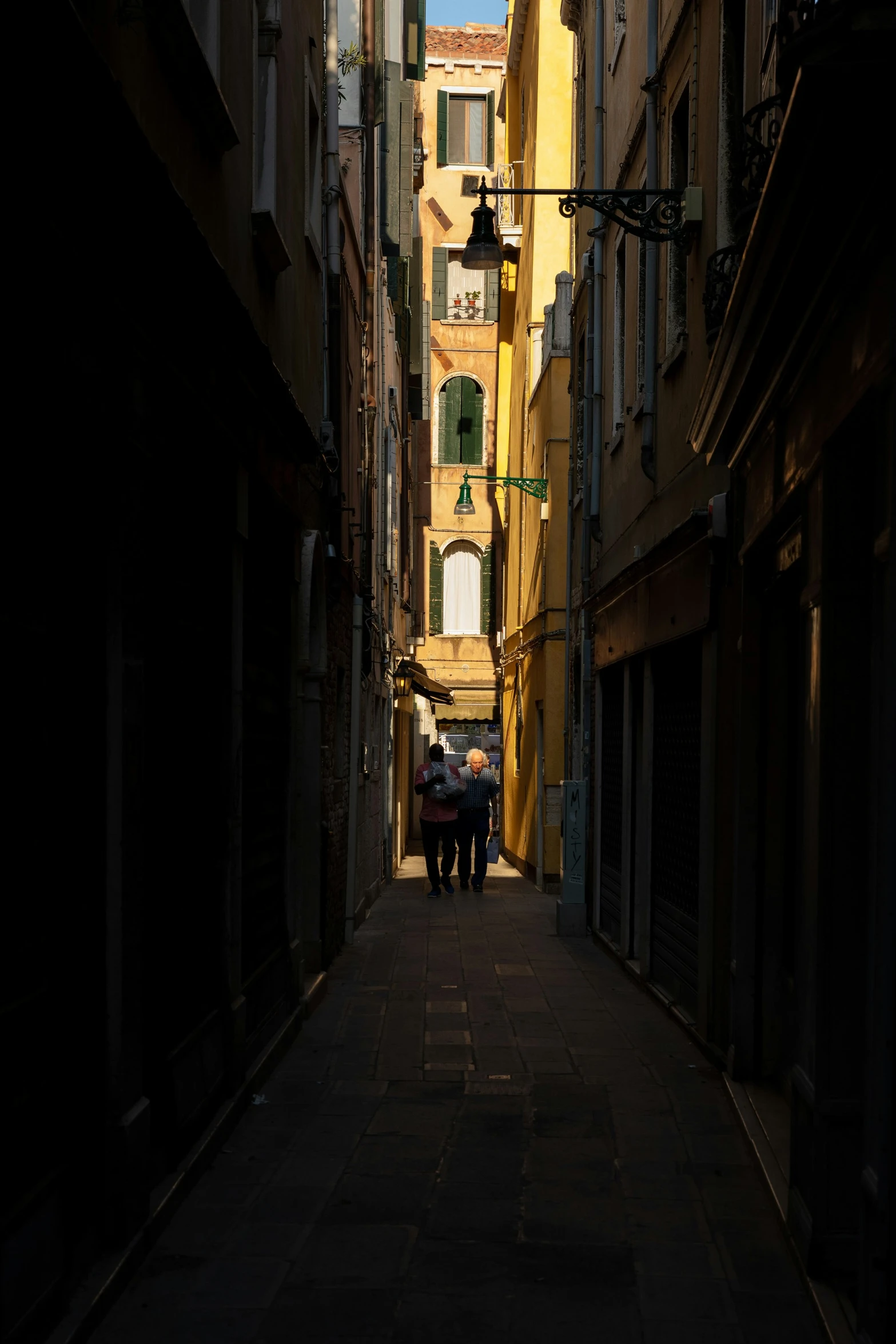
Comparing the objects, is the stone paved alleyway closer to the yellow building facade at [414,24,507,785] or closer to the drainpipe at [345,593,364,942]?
the drainpipe at [345,593,364,942]

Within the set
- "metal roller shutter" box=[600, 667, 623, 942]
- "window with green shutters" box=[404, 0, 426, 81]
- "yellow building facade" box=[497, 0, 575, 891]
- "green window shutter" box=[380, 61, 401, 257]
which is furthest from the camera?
"window with green shutters" box=[404, 0, 426, 81]

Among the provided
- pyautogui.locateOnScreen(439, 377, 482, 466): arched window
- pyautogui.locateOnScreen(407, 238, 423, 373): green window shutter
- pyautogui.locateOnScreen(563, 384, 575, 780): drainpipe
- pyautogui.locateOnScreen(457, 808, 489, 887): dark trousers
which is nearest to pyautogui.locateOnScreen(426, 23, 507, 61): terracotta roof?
pyautogui.locateOnScreen(439, 377, 482, 466): arched window

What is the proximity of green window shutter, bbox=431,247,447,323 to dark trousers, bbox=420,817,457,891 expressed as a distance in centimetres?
1832

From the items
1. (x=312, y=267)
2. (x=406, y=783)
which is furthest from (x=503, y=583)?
(x=312, y=267)

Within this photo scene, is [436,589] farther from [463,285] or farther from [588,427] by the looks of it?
[588,427]

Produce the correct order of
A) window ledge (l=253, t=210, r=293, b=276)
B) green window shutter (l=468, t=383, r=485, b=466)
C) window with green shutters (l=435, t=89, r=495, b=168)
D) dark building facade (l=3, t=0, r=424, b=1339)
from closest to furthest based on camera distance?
dark building facade (l=3, t=0, r=424, b=1339)
window ledge (l=253, t=210, r=293, b=276)
green window shutter (l=468, t=383, r=485, b=466)
window with green shutters (l=435, t=89, r=495, b=168)

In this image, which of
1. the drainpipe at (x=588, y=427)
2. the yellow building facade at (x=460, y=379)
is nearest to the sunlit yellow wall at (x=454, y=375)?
the yellow building facade at (x=460, y=379)

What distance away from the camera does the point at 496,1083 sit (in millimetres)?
7809

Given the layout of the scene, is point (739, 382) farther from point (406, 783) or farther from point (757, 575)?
point (406, 783)

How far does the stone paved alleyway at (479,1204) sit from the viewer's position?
4562 millimetres

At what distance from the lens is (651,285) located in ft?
36.1

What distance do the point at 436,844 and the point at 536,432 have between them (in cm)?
695

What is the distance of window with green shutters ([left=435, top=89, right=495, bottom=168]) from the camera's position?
115ft

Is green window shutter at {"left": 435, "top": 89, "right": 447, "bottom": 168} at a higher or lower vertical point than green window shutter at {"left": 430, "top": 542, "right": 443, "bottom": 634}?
higher
